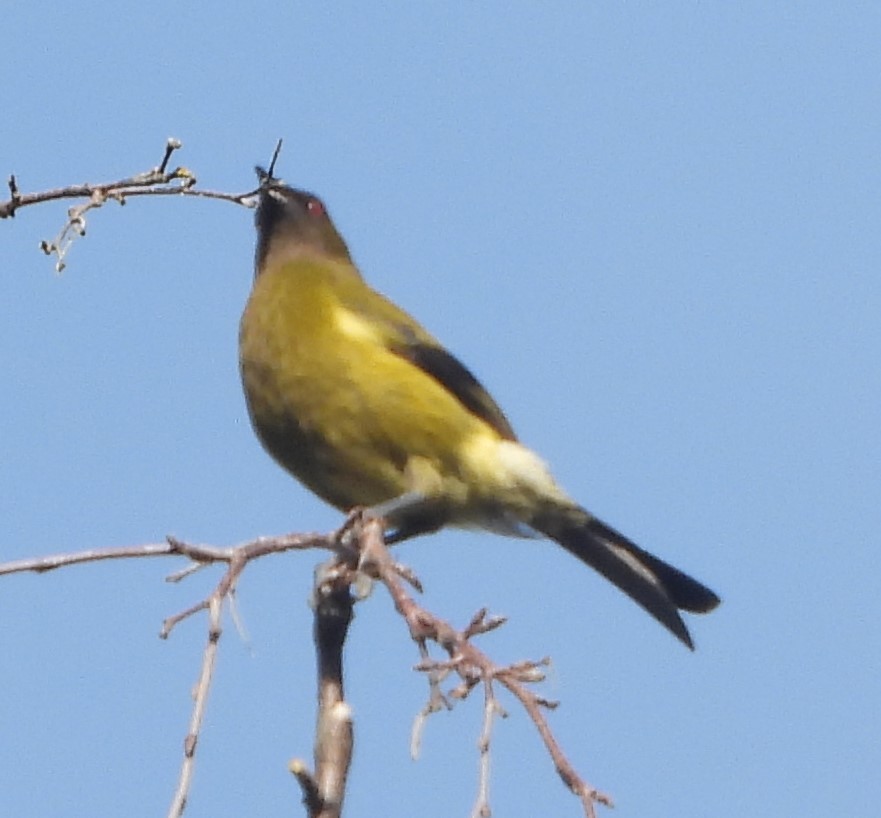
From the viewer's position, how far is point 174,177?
3430 millimetres

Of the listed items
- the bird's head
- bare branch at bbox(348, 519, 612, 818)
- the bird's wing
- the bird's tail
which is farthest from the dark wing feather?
bare branch at bbox(348, 519, 612, 818)

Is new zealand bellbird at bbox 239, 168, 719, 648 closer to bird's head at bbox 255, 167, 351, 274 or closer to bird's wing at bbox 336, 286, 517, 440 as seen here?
bird's wing at bbox 336, 286, 517, 440

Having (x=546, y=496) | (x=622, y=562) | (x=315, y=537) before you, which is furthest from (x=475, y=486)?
(x=315, y=537)

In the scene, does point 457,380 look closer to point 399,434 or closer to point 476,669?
point 399,434

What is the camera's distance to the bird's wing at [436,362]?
5750 millimetres

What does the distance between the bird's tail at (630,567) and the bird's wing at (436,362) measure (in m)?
0.37

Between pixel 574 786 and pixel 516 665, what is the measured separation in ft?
0.89

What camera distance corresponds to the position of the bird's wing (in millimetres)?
5750

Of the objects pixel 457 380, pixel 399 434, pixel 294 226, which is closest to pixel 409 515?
pixel 399 434

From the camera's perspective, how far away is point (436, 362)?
5.81 m

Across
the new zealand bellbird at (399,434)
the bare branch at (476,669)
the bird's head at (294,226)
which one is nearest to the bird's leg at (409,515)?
the new zealand bellbird at (399,434)

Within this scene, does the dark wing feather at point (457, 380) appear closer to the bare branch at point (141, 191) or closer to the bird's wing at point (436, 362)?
the bird's wing at point (436, 362)

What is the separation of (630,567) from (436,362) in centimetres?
99

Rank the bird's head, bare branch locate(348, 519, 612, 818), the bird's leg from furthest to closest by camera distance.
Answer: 1. the bird's head
2. the bird's leg
3. bare branch locate(348, 519, 612, 818)
